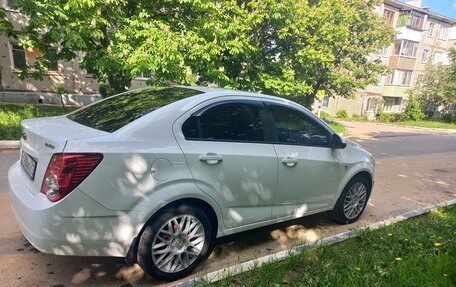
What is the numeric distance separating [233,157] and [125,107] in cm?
120

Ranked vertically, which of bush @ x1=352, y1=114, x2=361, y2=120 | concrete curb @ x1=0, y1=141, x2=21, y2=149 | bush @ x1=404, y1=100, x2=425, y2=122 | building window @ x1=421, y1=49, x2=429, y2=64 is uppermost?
building window @ x1=421, y1=49, x2=429, y2=64

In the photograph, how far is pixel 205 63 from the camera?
31.6ft

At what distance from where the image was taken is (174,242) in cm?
284

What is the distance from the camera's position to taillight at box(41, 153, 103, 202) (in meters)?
2.38

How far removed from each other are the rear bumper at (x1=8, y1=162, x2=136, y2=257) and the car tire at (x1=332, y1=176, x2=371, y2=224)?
A: 2.85 meters

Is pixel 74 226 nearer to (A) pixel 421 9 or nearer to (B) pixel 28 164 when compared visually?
(B) pixel 28 164

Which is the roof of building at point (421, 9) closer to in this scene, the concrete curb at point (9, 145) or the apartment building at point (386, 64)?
the apartment building at point (386, 64)

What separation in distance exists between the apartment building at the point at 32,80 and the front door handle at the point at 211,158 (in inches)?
674

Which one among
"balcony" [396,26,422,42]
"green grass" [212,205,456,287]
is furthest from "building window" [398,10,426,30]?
"green grass" [212,205,456,287]

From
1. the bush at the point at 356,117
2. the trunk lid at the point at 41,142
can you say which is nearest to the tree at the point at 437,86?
the bush at the point at 356,117

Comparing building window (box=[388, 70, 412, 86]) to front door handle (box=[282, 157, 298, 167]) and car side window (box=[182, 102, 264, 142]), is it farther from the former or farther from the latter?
car side window (box=[182, 102, 264, 142])

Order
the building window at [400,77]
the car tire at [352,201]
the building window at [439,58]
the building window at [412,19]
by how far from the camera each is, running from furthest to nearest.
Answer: the building window at [439,58]
the building window at [400,77]
the building window at [412,19]
the car tire at [352,201]

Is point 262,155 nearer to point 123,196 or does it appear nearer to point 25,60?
point 123,196

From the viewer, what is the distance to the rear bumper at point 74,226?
2.41 meters
